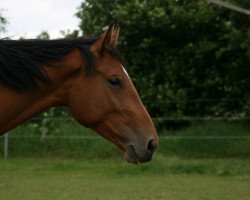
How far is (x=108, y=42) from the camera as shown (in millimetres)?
3709

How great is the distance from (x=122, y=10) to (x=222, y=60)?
10.4 feet

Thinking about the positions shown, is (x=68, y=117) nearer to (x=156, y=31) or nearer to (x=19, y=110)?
(x=156, y=31)

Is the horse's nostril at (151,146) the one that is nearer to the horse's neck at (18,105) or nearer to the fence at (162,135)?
the horse's neck at (18,105)

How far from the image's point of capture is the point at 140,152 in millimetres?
3633

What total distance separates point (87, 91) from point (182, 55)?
42.6 ft

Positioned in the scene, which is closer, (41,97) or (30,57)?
(30,57)

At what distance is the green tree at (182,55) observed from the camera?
52.3 feet

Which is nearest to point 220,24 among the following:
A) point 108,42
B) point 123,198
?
point 123,198

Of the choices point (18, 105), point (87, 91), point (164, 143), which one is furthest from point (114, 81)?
point (164, 143)

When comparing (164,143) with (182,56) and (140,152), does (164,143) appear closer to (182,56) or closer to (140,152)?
(182,56)

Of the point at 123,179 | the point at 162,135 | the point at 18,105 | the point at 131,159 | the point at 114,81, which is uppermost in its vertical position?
the point at 114,81

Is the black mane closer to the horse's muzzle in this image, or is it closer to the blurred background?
the horse's muzzle

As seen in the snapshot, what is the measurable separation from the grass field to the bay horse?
571 centimetres

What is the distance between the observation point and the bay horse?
3615mm
